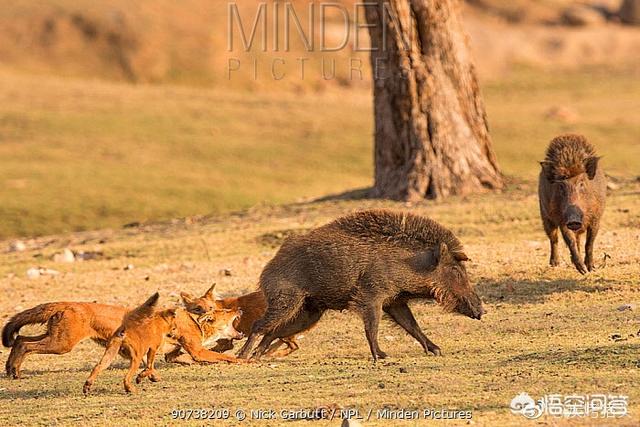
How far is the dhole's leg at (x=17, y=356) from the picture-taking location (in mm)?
10398

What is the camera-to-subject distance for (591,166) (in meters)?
12.8

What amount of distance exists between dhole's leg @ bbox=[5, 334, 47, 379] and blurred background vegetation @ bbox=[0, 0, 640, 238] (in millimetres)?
12598

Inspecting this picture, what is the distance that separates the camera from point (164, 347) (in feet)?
34.1

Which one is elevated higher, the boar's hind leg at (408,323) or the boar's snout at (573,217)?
the boar's snout at (573,217)

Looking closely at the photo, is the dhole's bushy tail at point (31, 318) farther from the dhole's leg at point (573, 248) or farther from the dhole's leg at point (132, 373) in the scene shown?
the dhole's leg at point (573, 248)

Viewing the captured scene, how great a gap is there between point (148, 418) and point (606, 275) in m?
6.14

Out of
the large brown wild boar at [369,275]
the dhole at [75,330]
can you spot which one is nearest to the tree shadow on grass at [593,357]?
the large brown wild boar at [369,275]

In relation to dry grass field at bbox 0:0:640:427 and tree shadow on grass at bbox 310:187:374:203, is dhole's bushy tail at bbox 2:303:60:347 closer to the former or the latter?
dry grass field at bbox 0:0:640:427

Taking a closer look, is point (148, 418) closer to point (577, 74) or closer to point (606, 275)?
point (606, 275)

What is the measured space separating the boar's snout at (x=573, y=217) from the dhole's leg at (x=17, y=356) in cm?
546

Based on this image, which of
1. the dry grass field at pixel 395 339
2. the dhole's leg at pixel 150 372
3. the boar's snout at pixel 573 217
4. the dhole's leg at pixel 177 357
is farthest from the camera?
the boar's snout at pixel 573 217

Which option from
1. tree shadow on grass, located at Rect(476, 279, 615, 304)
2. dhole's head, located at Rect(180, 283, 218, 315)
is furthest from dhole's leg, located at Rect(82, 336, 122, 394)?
tree shadow on grass, located at Rect(476, 279, 615, 304)

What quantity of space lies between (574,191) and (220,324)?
13.8ft

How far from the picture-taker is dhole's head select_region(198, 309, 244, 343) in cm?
1066
